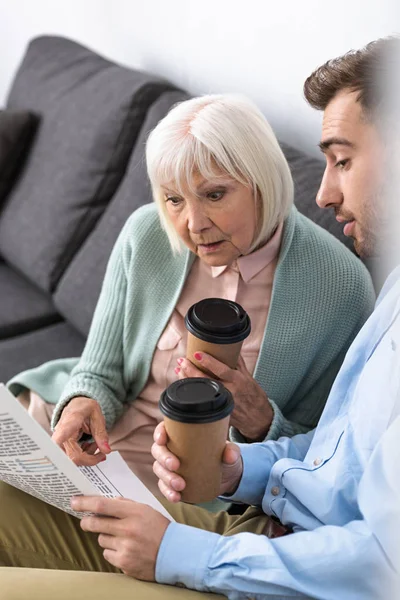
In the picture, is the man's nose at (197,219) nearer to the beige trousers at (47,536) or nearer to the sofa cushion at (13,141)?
the beige trousers at (47,536)

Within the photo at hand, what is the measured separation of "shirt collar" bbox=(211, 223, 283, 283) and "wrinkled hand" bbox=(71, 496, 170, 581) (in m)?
0.55

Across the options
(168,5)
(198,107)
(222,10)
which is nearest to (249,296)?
(198,107)

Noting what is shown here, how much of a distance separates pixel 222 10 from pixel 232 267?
3.20 ft

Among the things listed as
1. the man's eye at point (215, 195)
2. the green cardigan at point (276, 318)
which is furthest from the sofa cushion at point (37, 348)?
the man's eye at point (215, 195)

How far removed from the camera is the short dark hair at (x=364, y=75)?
4.50ft

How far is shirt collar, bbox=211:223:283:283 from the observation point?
169 centimetres

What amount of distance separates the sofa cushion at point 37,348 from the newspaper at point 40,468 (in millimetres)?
757

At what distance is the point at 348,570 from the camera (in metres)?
1.19

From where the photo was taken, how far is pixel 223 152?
156 centimetres

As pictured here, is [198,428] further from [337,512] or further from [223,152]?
[223,152]

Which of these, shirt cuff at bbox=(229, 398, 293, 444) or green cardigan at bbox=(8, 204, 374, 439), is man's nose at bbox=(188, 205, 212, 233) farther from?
shirt cuff at bbox=(229, 398, 293, 444)

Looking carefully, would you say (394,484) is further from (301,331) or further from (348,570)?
(301,331)

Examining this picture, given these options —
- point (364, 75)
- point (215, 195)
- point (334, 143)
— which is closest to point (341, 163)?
point (334, 143)

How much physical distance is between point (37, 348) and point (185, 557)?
1159 millimetres
